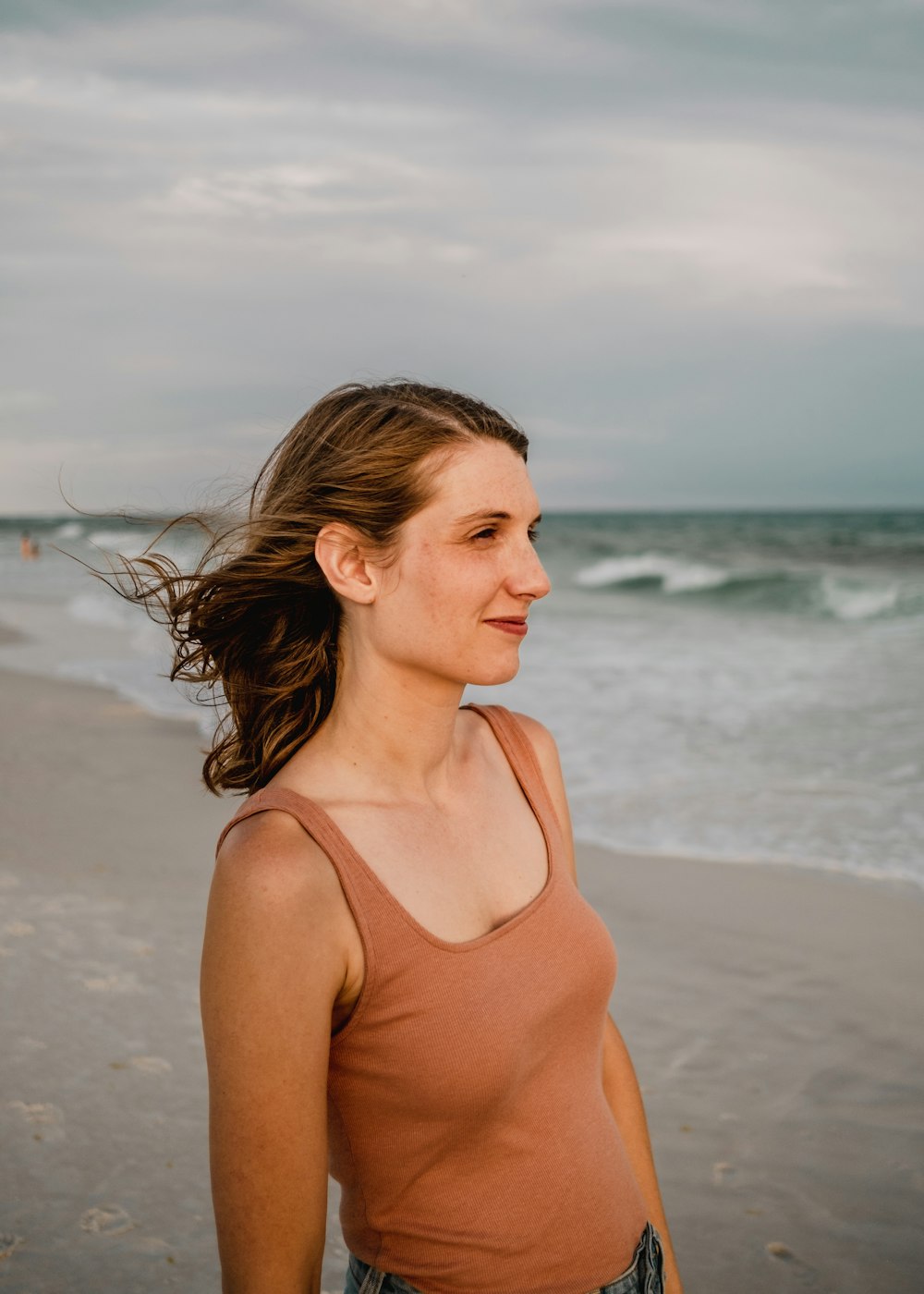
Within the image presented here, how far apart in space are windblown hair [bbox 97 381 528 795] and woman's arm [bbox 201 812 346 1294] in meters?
0.57

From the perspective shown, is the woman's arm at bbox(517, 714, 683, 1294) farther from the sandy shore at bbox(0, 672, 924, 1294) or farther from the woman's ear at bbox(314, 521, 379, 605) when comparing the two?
the sandy shore at bbox(0, 672, 924, 1294)

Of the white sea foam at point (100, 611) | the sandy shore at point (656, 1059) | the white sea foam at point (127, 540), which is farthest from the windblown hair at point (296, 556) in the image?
the white sea foam at point (127, 540)

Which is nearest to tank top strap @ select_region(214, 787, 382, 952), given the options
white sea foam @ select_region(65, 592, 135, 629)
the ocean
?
the ocean

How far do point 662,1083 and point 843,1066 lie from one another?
0.75m

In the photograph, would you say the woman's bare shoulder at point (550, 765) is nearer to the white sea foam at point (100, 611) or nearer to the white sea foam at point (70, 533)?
the white sea foam at point (100, 611)

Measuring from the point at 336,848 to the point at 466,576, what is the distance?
523mm

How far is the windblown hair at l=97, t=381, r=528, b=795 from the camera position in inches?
78.6

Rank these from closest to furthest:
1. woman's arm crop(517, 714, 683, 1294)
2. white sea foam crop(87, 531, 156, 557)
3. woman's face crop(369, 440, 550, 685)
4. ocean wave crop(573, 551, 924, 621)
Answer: woman's face crop(369, 440, 550, 685), woman's arm crop(517, 714, 683, 1294), ocean wave crop(573, 551, 924, 621), white sea foam crop(87, 531, 156, 557)

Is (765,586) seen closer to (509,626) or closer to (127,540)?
(127,540)

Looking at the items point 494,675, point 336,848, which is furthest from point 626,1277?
point 494,675

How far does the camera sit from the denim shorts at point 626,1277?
1.81 meters

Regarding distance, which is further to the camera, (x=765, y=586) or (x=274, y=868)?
(x=765, y=586)

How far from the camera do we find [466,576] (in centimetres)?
195

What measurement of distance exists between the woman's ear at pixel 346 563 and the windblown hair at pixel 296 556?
2 cm
